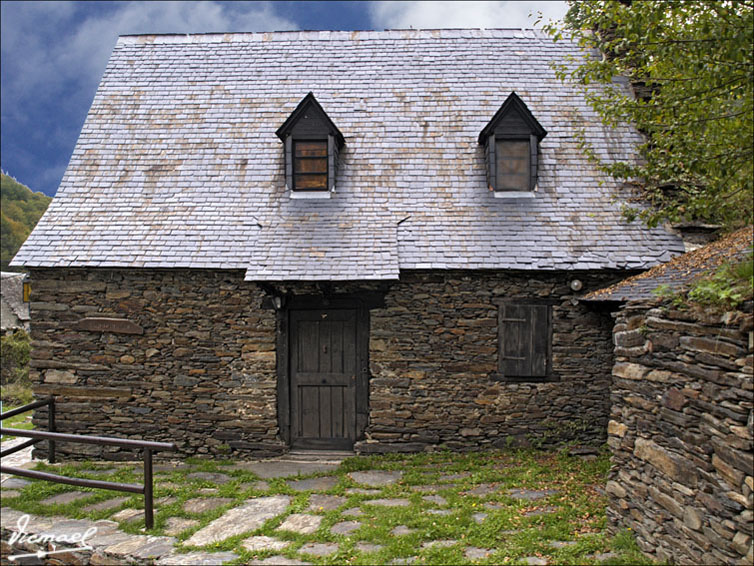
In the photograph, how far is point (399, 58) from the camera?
11.3 meters

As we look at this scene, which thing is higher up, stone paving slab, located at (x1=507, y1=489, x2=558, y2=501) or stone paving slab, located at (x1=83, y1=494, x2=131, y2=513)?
stone paving slab, located at (x1=507, y1=489, x2=558, y2=501)

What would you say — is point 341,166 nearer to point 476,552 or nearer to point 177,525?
point 177,525

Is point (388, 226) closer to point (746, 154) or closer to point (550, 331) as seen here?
point (550, 331)

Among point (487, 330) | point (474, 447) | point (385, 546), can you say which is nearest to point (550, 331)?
point (487, 330)

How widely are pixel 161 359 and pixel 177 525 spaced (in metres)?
3.20

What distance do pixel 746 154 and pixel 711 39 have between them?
1440 millimetres

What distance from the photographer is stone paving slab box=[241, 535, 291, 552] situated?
567 centimetres

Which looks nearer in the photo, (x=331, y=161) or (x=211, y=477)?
(x=211, y=477)

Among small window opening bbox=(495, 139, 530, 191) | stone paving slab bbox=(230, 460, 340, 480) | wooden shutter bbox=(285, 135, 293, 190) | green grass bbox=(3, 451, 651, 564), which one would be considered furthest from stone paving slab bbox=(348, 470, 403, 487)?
small window opening bbox=(495, 139, 530, 191)

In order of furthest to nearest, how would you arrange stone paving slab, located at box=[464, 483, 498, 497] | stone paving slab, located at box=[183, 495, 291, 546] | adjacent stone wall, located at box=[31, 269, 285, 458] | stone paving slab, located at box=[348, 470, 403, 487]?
1. adjacent stone wall, located at box=[31, 269, 285, 458]
2. stone paving slab, located at box=[348, 470, 403, 487]
3. stone paving slab, located at box=[464, 483, 498, 497]
4. stone paving slab, located at box=[183, 495, 291, 546]

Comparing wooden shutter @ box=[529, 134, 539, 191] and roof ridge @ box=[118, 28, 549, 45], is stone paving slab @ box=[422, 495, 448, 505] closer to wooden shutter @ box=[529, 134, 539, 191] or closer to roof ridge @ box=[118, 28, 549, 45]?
wooden shutter @ box=[529, 134, 539, 191]

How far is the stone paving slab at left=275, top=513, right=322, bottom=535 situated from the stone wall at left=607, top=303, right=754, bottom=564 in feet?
11.3

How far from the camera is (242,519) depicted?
6430 millimetres

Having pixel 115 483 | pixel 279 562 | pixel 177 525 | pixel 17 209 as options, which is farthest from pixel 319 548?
pixel 17 209
